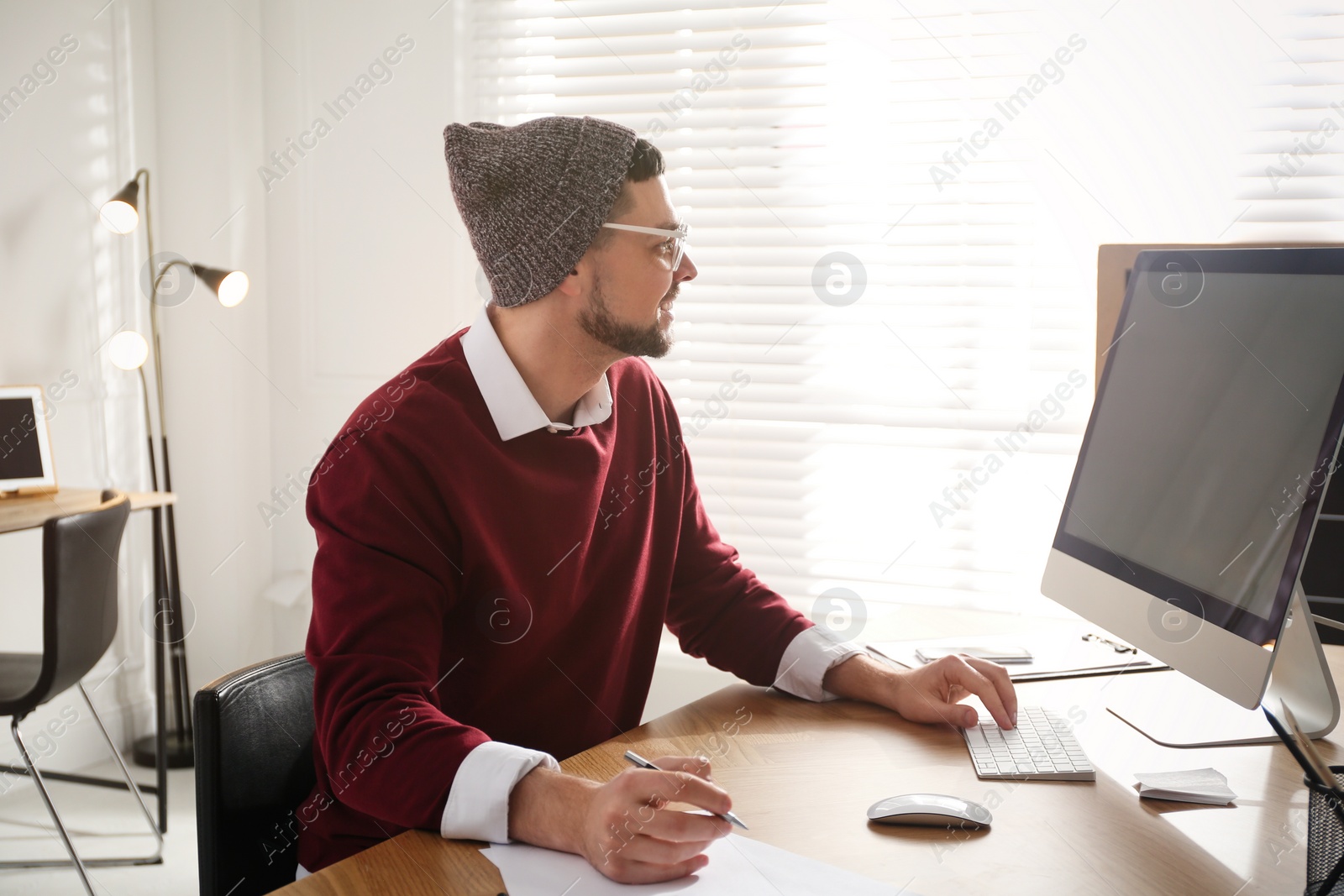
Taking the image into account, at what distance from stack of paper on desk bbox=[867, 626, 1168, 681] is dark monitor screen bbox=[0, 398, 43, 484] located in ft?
7.89

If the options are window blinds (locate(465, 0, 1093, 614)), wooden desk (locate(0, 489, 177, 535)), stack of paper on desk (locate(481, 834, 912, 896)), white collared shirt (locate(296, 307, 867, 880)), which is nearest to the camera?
stack of paper on desk (locate(481, 834, 912, 896))

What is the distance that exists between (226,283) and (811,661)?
220cm

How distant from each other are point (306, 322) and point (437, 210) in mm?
582

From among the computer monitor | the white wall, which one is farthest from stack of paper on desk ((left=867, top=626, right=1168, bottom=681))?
the white wall

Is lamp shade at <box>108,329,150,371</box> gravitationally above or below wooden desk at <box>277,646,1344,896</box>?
above

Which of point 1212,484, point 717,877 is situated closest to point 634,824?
point 717,877

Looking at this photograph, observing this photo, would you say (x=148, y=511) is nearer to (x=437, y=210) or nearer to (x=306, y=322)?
(x=306, y=322)

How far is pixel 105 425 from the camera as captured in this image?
10.1 feet

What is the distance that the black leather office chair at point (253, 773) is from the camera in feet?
3.64

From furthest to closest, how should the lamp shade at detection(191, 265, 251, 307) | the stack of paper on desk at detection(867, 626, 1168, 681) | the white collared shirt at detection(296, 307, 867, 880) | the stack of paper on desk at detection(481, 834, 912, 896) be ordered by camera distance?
1. the lamp shade at detection(191, 265, 251, 307)
2. the stack of paper on desk at detection(867, 626, 1168, 681)
3. the white collared shirt at detection(296, 307, 867, 880)
4. the stack of paper on desk at detection(481, 834, 912, 896)

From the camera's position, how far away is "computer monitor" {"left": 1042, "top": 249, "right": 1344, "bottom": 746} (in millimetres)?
1030

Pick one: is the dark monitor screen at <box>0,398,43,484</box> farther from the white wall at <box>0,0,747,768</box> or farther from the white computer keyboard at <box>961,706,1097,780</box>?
the white computer keyboard at <box>961,706,1097,780</box>

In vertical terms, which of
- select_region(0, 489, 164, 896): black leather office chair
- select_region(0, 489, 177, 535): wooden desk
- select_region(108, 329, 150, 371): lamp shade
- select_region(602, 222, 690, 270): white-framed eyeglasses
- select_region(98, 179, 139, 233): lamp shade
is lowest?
select_region(0, 489, 164, 896): black leather office chair

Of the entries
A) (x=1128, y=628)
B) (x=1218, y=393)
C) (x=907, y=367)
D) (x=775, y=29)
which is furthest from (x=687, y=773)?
(x=775, y=29)
